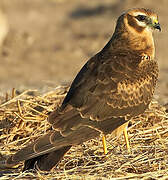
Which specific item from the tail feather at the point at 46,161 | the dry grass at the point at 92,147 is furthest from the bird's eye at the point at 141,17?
the tail feather at the point at 46,161

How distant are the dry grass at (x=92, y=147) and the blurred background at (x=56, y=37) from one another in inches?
92.4

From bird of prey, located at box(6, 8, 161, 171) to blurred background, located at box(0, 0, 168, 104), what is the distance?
9.97 ft

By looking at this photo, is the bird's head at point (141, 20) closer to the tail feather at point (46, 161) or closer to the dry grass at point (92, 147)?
the dry grass at point (92, 147)

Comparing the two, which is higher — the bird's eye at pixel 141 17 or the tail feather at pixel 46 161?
the bird's eye at pixel 141 17

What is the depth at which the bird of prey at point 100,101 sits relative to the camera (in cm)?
448

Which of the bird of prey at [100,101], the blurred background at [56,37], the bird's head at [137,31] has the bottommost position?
the bird of prey at [100,101]

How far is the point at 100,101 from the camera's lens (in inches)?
185

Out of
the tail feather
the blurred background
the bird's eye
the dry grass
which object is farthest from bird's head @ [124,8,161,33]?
the blurred background

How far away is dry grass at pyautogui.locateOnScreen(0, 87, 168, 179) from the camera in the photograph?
4.40 m

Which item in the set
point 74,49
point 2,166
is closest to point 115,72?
point 2,166

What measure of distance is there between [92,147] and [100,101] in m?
0.66

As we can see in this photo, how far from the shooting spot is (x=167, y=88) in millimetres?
9000

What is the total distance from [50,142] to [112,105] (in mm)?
681

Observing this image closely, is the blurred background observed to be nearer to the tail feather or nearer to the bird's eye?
the bird's eye
